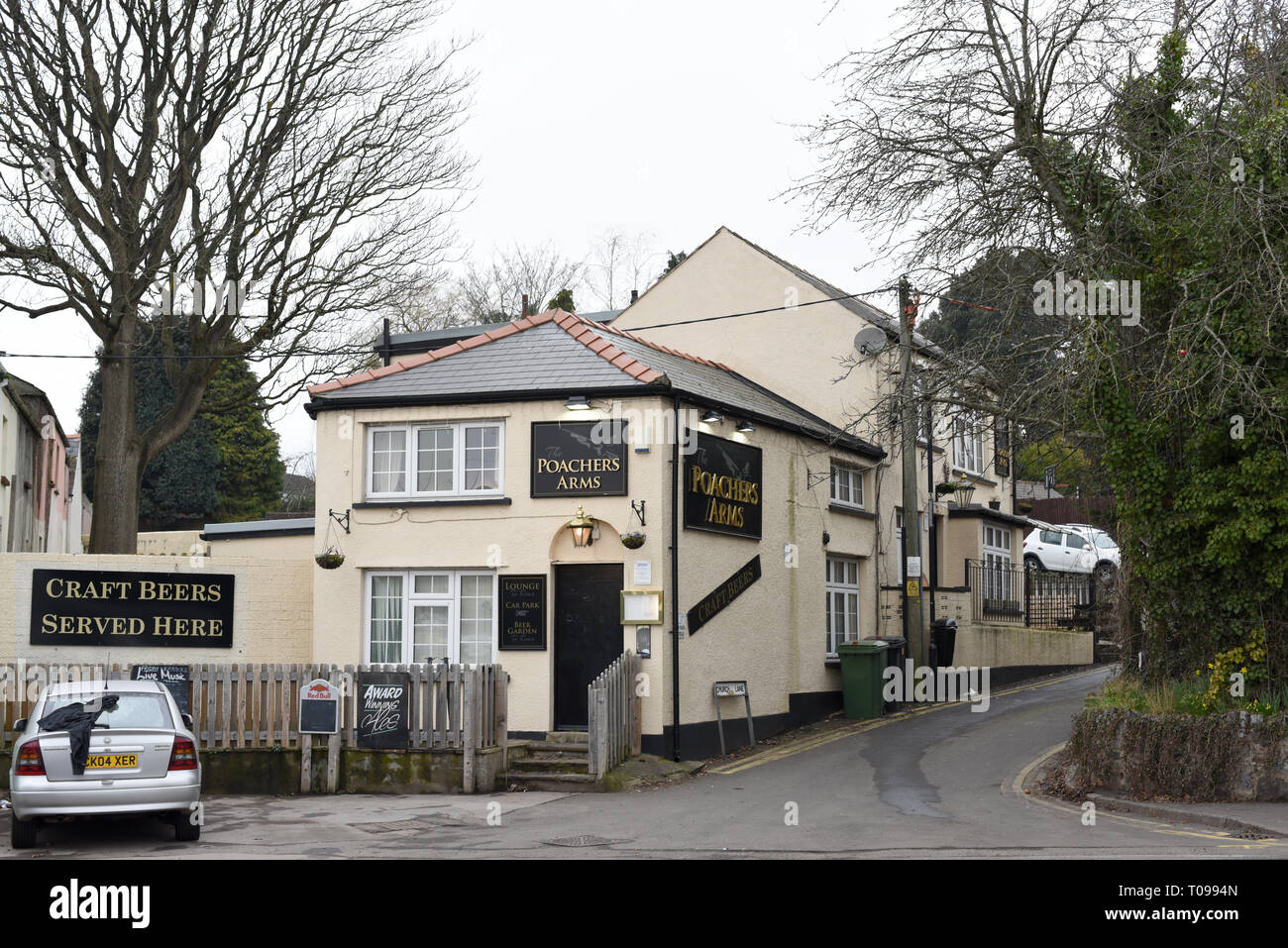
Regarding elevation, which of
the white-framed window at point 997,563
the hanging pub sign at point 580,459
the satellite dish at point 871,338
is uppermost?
the satellite dish at point 871,338

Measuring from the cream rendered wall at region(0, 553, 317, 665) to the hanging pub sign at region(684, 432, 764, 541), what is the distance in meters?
5.89

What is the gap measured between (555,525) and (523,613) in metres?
1.29

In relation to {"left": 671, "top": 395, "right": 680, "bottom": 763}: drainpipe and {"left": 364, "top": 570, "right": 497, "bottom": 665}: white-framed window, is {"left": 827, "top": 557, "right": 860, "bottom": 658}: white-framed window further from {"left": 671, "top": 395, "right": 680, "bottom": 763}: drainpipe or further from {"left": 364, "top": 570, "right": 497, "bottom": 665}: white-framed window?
{"left": 364, "top": 570, "right": 497, "bottom": 665}: white-framed window

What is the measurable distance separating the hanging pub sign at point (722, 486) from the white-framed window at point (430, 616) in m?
3.10

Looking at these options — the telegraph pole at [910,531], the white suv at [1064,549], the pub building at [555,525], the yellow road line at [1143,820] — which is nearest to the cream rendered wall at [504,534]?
the pub building at [555,525]

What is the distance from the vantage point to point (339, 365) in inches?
1002

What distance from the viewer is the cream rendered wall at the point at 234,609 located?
17.7 metres

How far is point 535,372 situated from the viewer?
60.4 feet

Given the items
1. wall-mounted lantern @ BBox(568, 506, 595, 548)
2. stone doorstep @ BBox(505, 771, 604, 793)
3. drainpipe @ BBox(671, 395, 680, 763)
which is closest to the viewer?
stone doorstep @ BBox(505, 771, 604, 793)

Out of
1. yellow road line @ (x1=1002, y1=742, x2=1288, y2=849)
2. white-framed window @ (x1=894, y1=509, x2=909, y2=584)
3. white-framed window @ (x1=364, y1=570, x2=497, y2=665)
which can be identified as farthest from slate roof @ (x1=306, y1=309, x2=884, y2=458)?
yellow road line @ (x1=1002, y1=742, x2=1288, y2=849)

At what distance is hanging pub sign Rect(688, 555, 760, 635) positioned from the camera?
1784 cm

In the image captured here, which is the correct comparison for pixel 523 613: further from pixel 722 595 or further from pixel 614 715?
pixel 722 595

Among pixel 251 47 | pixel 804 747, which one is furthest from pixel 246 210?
pixel 804 747

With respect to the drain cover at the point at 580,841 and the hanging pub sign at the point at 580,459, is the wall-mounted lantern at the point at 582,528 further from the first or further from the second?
the drain cover at the point at 580,841
